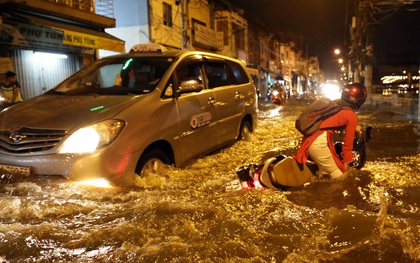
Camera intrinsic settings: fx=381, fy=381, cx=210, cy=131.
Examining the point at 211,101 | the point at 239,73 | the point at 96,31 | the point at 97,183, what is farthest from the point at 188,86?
the point at 96,31

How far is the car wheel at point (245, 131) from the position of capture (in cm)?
682

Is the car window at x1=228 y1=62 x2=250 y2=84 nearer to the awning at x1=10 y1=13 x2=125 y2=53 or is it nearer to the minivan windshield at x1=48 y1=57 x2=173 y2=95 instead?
the minivan windshield at x1=48 y1=57 x2=173 y2=95

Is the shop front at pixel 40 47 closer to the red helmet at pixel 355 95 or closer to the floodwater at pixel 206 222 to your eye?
the floodwater at pixel 206 222

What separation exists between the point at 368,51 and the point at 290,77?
116ft

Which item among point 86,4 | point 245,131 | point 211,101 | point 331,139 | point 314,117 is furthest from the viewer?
point 86,4

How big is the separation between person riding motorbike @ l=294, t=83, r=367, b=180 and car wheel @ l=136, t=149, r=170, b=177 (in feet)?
5.04

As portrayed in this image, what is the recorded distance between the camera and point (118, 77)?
5.25m

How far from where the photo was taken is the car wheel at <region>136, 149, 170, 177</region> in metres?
4.10

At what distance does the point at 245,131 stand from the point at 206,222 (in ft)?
12.1

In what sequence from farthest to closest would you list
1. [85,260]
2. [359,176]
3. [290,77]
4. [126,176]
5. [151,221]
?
[290,77], [359,176], [126,176], [151,221], [85,260]

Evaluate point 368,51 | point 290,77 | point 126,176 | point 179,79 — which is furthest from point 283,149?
point 290,77

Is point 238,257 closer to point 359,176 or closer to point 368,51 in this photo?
point 359,176

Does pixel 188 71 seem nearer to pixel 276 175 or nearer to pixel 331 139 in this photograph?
pixel 276 175

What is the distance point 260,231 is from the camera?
3.28m
